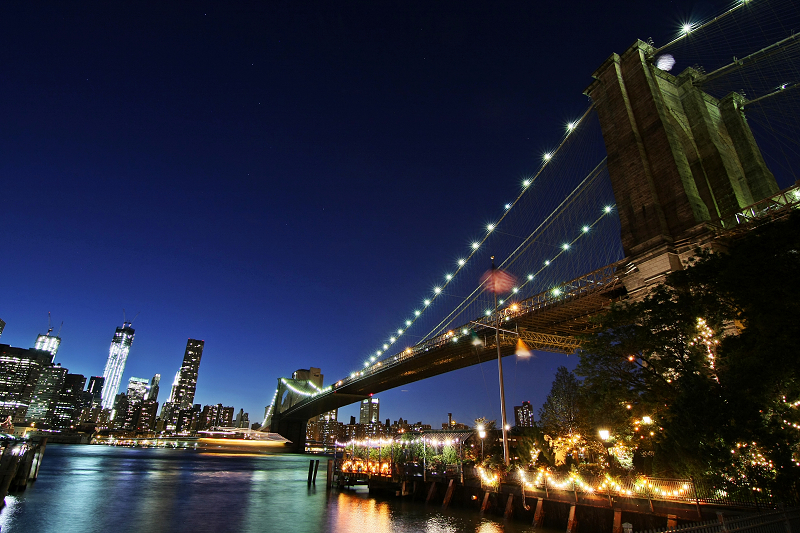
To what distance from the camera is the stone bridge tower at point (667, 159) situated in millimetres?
23984

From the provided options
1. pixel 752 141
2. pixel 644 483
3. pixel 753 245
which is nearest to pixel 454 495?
pixel 644 483

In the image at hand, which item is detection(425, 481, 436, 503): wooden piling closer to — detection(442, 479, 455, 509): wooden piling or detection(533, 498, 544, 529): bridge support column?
detection(442, 479, 455, 509): wooden piling

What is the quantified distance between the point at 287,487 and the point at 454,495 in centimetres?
2342

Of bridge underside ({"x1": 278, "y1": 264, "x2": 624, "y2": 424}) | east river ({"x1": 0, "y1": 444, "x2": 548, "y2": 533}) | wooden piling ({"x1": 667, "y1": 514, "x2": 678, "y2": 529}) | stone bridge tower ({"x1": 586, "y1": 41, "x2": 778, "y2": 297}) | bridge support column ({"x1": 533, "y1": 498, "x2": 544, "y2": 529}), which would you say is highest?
stone bridge tower ({"x1": 586, "y1": 41, "x2": 778, "y2": 297})

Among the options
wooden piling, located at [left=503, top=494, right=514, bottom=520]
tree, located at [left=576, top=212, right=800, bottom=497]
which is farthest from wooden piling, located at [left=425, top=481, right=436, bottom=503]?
tree, located at [left=576, top=212, right=800, bottom=497]

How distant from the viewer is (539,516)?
21.2 m

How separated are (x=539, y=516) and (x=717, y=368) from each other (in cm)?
1066

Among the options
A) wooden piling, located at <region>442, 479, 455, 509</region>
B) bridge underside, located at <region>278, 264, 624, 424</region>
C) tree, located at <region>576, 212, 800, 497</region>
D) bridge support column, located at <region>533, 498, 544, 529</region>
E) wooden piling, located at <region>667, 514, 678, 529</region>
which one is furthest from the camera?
bridge underside, located at <region>278, 264, 624, 424</region>

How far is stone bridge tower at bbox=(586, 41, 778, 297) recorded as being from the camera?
944 inches

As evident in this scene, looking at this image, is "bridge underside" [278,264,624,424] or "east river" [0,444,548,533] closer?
"east river" [0,444,548,533]

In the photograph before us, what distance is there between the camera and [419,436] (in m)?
37.8

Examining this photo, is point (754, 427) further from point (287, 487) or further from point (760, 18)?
point (287, 487)

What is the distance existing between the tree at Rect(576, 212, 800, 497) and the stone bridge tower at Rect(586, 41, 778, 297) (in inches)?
256

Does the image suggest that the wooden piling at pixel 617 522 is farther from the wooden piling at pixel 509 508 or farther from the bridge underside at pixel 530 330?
the bridge underside at pixel 530 330
